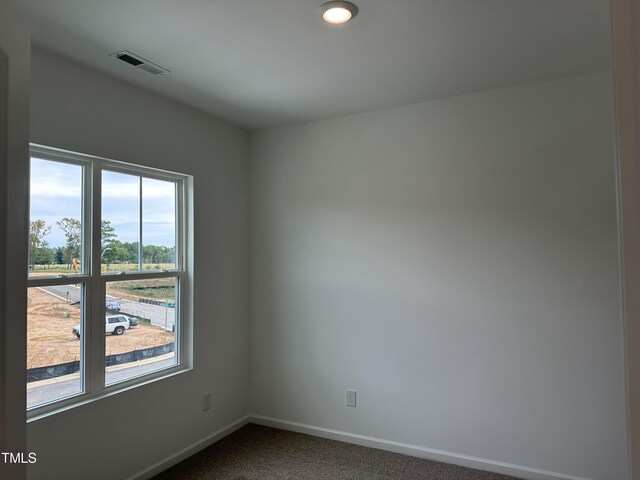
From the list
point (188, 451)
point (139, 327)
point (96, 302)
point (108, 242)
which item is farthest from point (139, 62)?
point (188, 451)

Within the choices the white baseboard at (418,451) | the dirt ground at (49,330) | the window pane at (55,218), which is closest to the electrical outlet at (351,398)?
the white baseboard at (418,451)

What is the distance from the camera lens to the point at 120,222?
9.46 ft

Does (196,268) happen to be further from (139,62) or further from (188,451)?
(139,62)

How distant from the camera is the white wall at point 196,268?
2.43 meters

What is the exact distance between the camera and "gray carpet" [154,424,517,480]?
2934 mm

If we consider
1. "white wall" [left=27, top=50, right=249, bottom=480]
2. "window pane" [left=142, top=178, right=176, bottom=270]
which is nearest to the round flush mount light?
"white wall" [left=27, top=50, right=249, bottom=480]

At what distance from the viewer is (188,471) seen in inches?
118

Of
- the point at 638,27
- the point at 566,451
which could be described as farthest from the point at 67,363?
the point at 566,451

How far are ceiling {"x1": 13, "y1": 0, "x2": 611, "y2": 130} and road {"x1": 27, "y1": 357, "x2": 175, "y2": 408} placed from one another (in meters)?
1.82

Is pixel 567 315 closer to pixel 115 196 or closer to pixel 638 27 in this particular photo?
pixel 638 27

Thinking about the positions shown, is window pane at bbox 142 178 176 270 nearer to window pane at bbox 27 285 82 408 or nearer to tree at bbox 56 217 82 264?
tree at bbox 56 217 82 264

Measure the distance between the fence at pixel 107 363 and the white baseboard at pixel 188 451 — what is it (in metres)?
0.71

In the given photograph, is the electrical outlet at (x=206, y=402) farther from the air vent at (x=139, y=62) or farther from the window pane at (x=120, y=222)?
the air vent at (x=139, y=62)

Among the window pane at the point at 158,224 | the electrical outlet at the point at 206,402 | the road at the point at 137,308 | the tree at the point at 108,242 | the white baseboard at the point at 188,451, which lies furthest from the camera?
the electrical outlet at the point at 206,402
